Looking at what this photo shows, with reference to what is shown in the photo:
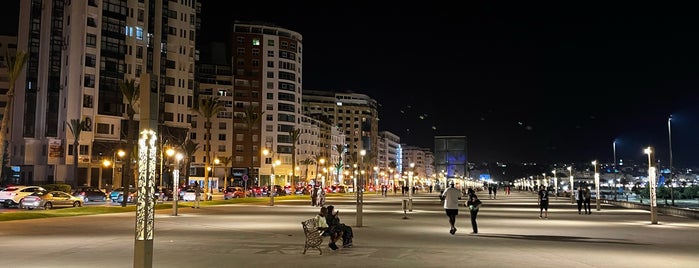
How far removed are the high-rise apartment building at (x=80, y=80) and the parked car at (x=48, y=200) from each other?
43.5 meters

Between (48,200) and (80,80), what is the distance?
50.2 m

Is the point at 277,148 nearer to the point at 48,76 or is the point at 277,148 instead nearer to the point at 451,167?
the point at 451,167

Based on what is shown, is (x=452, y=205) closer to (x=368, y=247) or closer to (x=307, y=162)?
(x=368, y=247)

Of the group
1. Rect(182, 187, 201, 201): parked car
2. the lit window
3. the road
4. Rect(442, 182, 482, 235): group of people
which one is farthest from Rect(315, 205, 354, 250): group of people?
the lit window

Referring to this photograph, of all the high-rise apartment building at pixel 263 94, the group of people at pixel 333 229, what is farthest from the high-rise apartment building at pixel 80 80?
the group of people at pixel 333 229

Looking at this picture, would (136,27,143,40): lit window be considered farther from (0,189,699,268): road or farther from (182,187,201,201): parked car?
(0,189,699,268): road

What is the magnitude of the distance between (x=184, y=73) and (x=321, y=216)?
3743 inches

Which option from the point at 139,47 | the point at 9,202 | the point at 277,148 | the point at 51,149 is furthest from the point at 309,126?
the point at 9,202

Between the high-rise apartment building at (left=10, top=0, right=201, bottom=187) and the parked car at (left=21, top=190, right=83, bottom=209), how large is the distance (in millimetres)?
43504

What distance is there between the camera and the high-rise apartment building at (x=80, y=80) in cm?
9025

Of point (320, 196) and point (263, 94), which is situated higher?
point (263, 94)

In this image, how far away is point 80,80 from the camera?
90.6 meters

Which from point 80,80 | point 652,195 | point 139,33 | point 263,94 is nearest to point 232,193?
point 80,80

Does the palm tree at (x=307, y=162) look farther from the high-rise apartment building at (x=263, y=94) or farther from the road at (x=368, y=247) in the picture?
the road at (x=368, y=247)
